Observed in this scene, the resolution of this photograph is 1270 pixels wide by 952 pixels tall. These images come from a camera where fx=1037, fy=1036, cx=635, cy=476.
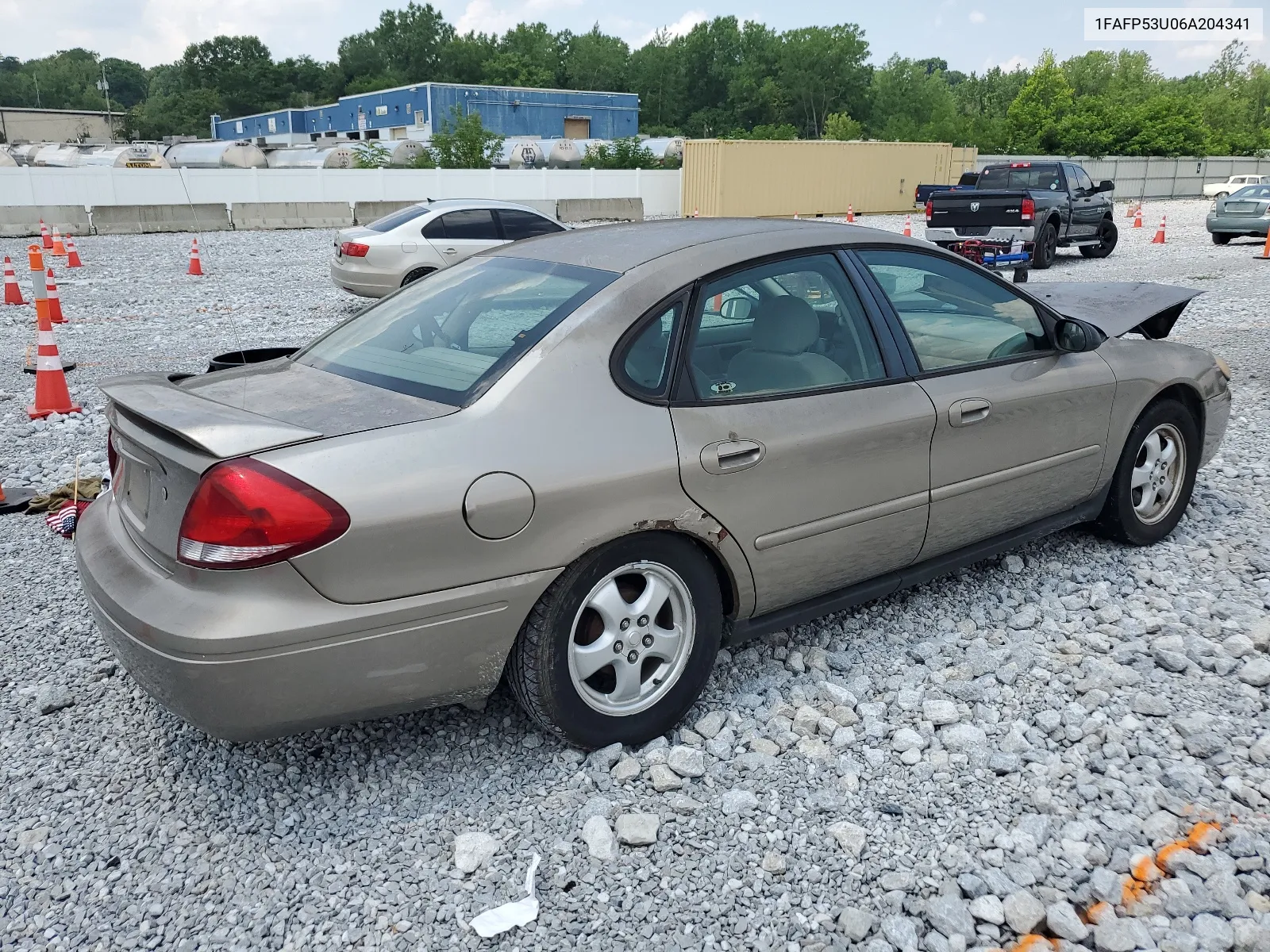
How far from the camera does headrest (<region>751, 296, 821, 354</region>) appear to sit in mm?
3459

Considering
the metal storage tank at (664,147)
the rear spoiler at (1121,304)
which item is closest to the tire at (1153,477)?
the rear spoiler at (1121,304)

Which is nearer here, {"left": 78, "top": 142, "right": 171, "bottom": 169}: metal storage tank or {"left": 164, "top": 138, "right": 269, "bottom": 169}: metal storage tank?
{"left": 78, "top": 142, "right": 171, "bottom": 169}: metal storage tank

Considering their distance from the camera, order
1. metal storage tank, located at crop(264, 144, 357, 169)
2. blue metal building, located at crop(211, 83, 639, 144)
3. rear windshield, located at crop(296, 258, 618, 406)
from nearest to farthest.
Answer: rear windshield, located at crop(296, 258, 618, 406) → metal storage tank, located at crop(264, 144, 357, 169) → blue metal building, located at crop(211, 83, 639, 144)

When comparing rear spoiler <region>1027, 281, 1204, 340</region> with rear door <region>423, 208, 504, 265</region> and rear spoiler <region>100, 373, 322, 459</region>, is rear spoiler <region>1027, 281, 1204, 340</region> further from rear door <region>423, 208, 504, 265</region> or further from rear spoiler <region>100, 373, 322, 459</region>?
rear door <region>423, 208, 504, 265</region>

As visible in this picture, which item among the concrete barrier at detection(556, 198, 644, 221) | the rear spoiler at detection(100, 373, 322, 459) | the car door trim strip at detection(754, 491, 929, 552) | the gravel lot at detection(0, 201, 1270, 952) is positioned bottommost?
the gravel lot at detection(0, 201, 1270, 952)

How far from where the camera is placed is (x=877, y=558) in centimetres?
365

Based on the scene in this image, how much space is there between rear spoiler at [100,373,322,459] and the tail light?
74 mm

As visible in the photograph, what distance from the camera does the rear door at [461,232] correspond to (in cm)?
1309

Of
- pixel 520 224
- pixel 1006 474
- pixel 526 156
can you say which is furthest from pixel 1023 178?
pixel 526 156

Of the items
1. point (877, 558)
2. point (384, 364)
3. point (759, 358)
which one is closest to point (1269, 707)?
point (877, 558)

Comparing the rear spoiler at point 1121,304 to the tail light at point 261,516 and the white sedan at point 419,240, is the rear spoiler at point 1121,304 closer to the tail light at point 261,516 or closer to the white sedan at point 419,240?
the tail light at point 261,516

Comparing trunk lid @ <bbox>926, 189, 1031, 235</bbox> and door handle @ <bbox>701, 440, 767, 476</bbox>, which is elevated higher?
trunk lid @ <bbox>926, 189, 1031, 235</bbox>

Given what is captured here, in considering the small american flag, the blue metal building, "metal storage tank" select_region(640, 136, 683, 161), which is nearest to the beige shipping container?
"metal storage tank" select_region(640, 136, 683, 161)

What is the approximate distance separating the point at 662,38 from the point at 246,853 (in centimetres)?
11829
